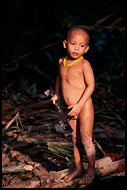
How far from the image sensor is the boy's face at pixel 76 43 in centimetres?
234

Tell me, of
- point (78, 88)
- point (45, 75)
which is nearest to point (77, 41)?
point (78, 88)

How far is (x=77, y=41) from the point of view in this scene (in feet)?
7.70

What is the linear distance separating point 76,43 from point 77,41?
2 cm

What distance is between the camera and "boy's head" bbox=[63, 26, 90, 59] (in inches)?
92.2

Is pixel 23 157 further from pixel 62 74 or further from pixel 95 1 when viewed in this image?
pixel 95 1

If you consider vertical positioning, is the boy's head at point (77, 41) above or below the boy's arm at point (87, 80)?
above

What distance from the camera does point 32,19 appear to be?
698 cm

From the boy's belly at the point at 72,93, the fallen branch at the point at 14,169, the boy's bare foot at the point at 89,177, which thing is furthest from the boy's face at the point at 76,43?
the fallen branch at the point at 14,169

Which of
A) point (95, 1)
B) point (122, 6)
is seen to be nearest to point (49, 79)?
point (122, 6)

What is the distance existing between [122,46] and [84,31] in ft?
14.4

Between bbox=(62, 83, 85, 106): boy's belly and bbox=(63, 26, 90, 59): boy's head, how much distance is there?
0.36m

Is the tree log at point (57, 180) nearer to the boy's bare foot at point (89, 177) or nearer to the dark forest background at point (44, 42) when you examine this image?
the boy's bare foot at point (89, 177)

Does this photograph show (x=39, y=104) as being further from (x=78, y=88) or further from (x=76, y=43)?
(x=76, y=43)

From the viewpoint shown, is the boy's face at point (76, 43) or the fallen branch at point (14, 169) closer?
the boy's face at point (76, 43)
